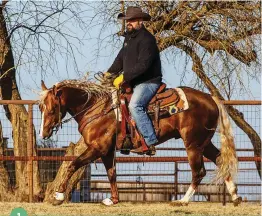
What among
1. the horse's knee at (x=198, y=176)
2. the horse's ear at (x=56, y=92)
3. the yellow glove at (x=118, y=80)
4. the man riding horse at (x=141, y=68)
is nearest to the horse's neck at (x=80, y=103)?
the horse's ear at (x=56, y=92)

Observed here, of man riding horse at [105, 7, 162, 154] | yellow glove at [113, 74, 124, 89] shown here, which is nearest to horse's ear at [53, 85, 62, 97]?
yellow glove at [113, 74, 124, 89]

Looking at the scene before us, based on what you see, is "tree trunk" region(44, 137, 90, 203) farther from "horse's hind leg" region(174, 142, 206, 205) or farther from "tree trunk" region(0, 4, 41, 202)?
"horse's hind leg" region(174, 142, 206, 205)

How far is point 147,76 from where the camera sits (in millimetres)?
11906

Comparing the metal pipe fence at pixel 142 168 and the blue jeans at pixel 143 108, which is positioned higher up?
the blue jeans at pixel 143 108

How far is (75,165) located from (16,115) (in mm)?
A: 5073

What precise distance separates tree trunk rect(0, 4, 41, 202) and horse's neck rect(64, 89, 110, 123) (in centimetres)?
343

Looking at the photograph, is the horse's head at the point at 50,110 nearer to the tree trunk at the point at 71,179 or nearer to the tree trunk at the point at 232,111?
the tree trunk at the point at 71,179

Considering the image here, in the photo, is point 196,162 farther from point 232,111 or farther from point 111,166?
point 232,111

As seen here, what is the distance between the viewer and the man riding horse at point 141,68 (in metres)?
11.7

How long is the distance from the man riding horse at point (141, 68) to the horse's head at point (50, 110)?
1.00 meters

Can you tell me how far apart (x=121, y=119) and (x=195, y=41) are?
19.4ft

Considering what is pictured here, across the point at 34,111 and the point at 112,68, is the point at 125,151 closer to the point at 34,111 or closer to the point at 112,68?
the point at 112,68

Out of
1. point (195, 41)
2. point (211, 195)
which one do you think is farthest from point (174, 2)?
point (211, 195)

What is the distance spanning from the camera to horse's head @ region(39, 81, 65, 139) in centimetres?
1216
